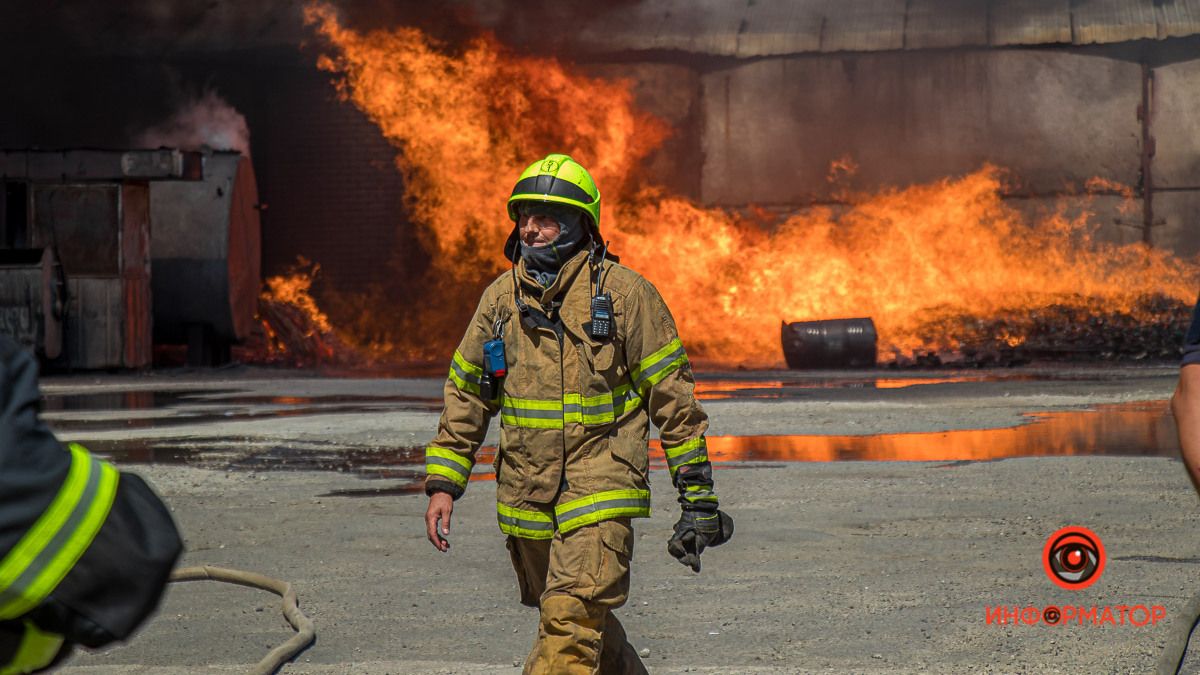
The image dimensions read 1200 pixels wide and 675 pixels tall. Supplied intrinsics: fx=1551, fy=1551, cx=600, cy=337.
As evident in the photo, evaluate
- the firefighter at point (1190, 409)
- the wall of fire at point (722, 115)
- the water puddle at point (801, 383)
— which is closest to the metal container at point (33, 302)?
the wall of fire at point (722, 115)

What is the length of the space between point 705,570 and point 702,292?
789 inches

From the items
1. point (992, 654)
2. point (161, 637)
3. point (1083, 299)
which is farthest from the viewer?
point (1083, 299)

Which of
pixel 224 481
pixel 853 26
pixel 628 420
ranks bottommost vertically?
pixel 224 481

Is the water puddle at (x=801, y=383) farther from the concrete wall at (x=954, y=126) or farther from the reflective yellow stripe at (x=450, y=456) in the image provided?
the reflective yellow stripe at (x=450, y=456)

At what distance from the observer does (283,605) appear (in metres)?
5.97

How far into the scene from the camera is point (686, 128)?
2712cm

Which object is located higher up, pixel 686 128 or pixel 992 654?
pixel 686 128

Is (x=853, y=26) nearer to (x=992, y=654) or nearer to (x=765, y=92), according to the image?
(x=765, y=92)

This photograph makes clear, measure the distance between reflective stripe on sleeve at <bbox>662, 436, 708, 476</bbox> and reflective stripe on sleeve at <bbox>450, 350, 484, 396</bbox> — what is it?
1.89 feet

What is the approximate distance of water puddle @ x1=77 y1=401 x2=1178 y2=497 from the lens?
1076 cm

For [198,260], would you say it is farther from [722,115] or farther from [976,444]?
[976,444]

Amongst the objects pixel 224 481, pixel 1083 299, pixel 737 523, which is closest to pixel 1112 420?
pixel 737 523

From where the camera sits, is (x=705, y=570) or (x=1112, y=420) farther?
(x=1112, y=420)

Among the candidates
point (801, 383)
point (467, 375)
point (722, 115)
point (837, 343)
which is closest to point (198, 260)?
point (722, 115)
